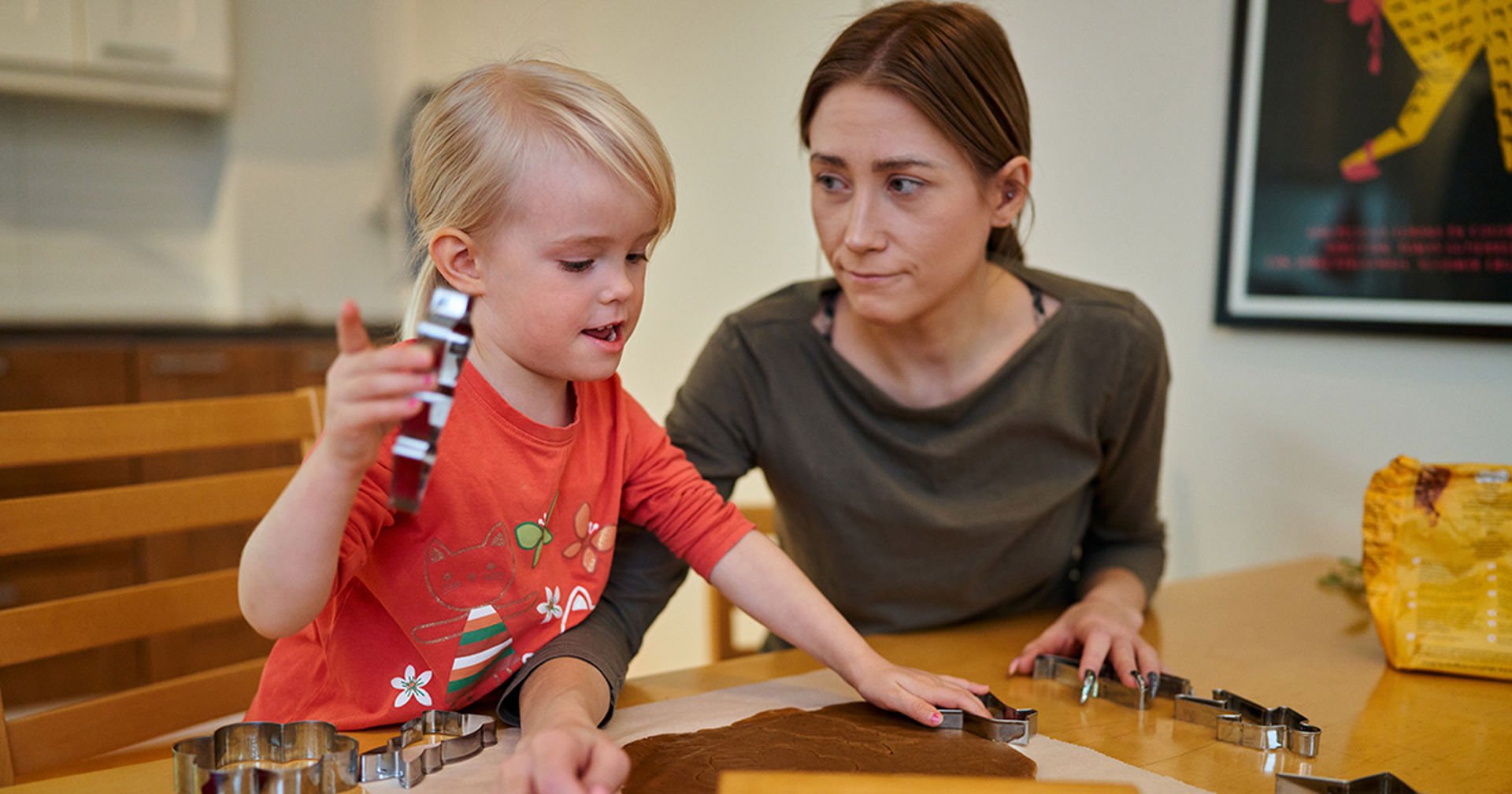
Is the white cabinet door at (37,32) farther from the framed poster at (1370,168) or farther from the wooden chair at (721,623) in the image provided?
the framed poster at (1370,168)

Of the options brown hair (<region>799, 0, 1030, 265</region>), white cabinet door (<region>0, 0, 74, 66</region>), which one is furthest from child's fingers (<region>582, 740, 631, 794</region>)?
white cabinet door (<region>0, 0, 74, 66</region>)

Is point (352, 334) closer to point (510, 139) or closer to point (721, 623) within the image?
point (510, 139)

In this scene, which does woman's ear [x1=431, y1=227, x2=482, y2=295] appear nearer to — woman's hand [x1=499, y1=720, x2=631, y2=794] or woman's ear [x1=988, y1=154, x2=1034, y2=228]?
woman's hand [x1=499, y1=720, x2=631, y2=794]

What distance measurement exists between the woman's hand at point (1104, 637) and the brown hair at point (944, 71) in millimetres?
435

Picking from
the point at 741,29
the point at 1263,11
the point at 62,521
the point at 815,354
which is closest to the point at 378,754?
the point at 62,521

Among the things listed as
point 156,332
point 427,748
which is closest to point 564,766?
point 427,748

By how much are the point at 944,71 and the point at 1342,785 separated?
0.68m

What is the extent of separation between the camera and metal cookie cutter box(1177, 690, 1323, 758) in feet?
2.63

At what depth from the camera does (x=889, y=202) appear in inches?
41.8

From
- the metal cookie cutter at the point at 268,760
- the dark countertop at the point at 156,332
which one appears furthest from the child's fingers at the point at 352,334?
the dark countertop at the point at 156,332

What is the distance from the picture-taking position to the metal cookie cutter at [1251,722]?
80cm

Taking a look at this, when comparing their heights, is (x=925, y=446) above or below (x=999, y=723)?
above

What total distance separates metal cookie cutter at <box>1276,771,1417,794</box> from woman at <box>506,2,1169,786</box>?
35 centimetres

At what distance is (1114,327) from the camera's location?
1.23m
